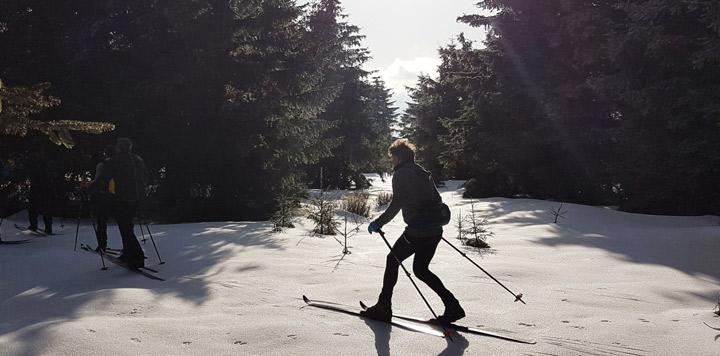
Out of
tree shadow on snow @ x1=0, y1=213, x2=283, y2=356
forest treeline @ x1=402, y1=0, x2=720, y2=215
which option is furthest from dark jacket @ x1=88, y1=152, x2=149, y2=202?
forest treeline @ x1=402, y1=0, x2=720, y2=215

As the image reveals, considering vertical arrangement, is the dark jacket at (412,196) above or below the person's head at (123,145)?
below

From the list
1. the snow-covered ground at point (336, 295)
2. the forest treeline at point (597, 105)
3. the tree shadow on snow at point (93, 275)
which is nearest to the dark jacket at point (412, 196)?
the snow-covered ground at point (336, 295)

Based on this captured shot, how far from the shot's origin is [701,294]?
7180 mm

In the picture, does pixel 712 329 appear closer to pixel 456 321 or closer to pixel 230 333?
pixel 456 321

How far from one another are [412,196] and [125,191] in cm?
503

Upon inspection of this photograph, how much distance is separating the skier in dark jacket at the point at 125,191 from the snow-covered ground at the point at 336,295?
15.6 inches

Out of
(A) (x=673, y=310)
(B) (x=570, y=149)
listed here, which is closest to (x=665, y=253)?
(A) (x=673, y=310)

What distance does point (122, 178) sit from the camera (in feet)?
28.1

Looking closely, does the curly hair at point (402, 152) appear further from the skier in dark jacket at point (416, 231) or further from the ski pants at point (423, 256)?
the ski pants at point (423, 256)

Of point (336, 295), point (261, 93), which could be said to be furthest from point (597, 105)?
point (336, 295)

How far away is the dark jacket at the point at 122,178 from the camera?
8555mm

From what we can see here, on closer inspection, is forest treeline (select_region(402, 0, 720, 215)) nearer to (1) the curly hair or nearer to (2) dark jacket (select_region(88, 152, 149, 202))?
(1) the curly hair

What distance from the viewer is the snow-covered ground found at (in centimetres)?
476

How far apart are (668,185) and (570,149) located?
4.37 meters
